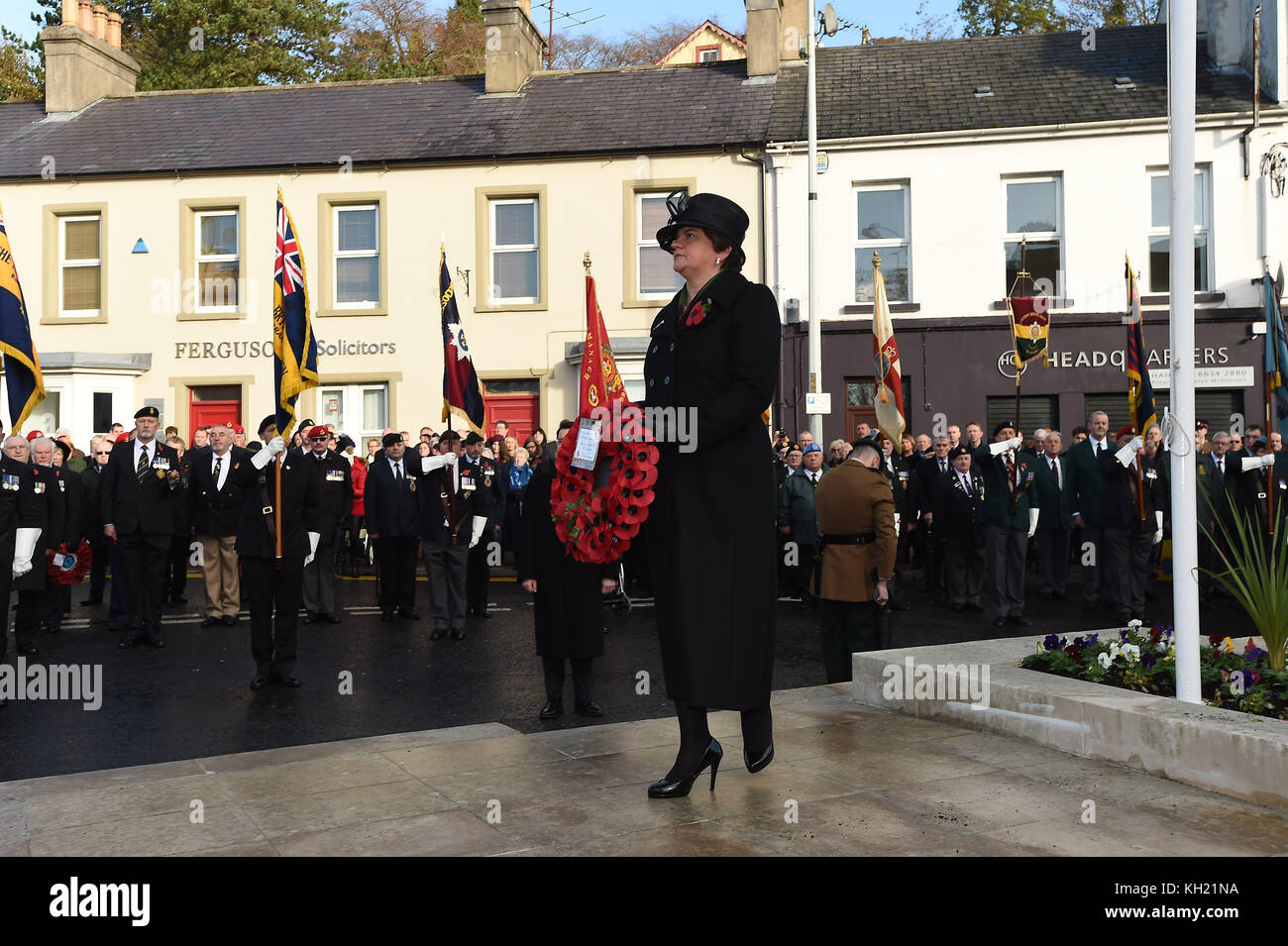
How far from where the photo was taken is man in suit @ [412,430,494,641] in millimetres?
11586

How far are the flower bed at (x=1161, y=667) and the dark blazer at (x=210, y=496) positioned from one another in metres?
8.80

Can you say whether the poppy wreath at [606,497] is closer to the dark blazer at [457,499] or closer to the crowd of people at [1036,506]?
the dark blazer at [457,499]

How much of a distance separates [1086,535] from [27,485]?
37.0 feet

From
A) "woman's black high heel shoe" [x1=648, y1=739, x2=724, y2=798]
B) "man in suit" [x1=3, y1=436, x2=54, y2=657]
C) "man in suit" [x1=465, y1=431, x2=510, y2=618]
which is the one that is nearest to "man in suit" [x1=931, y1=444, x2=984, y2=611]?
"man in suit" [x1=465, y1=431, x2=510, y2=618]

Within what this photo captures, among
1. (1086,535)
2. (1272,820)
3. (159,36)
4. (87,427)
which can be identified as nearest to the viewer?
(1272,820)

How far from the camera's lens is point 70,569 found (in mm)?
11180

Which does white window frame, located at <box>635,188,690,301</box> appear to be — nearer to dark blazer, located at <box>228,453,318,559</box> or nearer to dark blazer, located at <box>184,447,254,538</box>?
dark blazer, located at <box>184,447,254,538</box>

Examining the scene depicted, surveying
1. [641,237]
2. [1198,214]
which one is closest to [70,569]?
[641,237]

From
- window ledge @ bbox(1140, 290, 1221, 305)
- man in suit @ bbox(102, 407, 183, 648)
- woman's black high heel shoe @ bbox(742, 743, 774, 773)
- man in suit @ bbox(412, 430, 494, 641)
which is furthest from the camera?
window ledge @ bbox(1140, 290, 1221, 305)

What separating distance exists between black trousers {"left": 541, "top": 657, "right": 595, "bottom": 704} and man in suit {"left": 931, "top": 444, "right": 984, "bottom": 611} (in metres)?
6.90

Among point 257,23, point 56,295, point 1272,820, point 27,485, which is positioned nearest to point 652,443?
point 1272,820

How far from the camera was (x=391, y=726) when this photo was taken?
7.50 m

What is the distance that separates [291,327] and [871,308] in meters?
13.9

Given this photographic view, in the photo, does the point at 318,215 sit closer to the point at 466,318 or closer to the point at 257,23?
the point at 466,318
